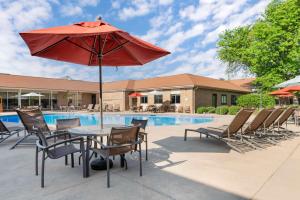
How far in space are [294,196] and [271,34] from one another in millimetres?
20761

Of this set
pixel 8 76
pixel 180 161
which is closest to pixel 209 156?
pixel 180 161

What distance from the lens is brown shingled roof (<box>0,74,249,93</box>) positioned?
24.1 metres

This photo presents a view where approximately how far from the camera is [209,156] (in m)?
4.78

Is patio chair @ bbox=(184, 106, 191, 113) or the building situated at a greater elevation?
the building

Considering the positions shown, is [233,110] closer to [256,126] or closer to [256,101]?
[256,101]

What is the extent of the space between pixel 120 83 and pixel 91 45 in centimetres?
2738

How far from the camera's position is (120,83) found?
3189 centimetres

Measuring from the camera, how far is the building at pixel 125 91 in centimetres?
2370

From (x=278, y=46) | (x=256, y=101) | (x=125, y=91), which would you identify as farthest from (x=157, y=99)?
(x=278, y=46)

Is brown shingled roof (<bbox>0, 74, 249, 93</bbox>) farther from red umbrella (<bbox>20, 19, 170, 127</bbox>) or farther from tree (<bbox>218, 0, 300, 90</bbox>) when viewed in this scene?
red umbrella (<bbox>20, 19, 170, 127</bbox>)

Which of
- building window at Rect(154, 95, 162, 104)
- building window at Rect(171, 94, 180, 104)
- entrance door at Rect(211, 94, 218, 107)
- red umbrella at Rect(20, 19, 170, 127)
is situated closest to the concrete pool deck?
red umbrella at Rect(20, 19, 170, 127)

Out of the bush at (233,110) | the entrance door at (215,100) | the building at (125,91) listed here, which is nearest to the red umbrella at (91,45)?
the bush at (233,110)

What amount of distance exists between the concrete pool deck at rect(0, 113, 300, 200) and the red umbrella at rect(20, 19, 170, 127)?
145 centimetres

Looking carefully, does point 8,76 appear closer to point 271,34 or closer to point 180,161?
point 180,161
